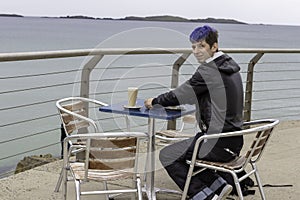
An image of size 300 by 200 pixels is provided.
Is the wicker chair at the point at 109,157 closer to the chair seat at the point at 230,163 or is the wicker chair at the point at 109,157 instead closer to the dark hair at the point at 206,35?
the chair seat at the point at 230,163

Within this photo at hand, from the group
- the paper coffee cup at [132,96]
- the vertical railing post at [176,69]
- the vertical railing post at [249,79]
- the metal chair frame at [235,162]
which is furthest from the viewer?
the vertical railing post at [249,79]

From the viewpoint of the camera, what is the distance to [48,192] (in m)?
4.69

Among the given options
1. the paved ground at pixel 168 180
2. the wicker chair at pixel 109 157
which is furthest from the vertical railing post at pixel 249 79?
the wicker chair at pixel 109 157

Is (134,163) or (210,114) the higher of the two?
(210,114)

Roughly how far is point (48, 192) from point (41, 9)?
44.6 feet

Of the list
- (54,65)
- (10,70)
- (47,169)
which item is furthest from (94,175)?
(54,65)

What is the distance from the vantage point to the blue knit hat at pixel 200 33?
4.02m

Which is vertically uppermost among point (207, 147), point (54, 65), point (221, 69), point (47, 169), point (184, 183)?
point (221, 69)

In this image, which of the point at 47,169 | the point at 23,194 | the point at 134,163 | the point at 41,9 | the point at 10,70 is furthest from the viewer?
the point at 10,70

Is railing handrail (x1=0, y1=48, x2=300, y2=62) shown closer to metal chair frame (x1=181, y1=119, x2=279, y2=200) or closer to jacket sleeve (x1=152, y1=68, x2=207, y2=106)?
jacket sleeve (x1=152, y1=68, x2=207, y2=106)

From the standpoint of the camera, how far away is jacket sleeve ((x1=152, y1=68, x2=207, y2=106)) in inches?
156

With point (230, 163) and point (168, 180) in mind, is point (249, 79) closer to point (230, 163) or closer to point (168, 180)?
point (168, 180)

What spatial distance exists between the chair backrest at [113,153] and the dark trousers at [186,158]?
0.55 m

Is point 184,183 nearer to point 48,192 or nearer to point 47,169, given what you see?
point 48,192
